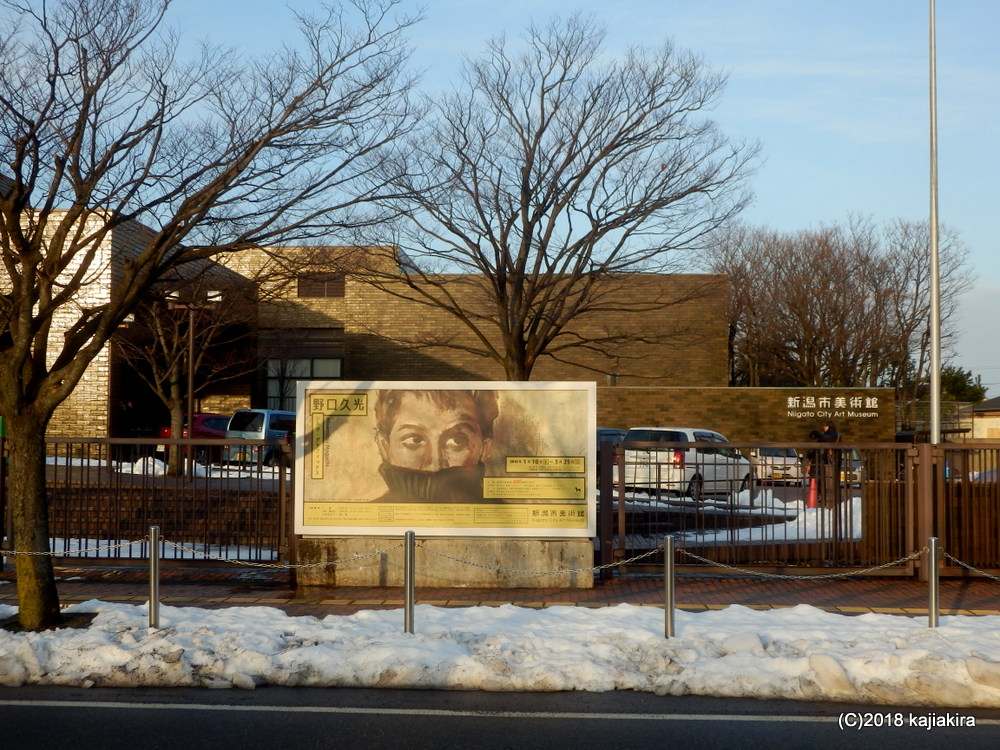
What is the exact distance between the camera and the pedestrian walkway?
10.2 meters

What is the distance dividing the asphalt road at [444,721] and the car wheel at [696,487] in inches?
189

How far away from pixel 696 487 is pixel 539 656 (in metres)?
4.55

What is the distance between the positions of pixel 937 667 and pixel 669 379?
115 feet

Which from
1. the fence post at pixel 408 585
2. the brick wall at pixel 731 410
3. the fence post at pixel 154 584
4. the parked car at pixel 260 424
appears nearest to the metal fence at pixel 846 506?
the fence post at pixel 408 585

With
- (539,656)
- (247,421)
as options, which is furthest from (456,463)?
(247,421)

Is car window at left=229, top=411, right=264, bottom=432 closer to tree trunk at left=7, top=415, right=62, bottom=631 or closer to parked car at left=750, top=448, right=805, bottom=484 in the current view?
parked car at left=750, top=448, right=805, bottom=484

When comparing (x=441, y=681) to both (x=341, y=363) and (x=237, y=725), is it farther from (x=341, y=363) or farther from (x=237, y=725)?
(x=341, y=363)

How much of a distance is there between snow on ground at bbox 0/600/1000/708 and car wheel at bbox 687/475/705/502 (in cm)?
294

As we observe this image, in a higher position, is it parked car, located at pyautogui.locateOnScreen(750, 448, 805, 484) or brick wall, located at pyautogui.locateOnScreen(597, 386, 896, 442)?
brick wall, located at pyautogui.locateOnScreen(597, 386, 896, 442)

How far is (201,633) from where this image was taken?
325 inches

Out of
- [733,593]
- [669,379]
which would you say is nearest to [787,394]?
[669,379]

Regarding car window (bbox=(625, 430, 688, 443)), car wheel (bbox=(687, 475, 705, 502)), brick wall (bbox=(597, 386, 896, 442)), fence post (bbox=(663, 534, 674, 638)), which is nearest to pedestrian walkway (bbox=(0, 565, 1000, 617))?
car wheel (bbox=(687, 475, 705, 502))

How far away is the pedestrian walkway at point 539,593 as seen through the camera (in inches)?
401

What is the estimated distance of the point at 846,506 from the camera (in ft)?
39.1
